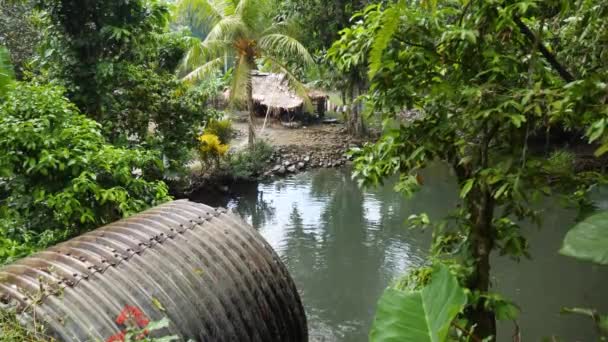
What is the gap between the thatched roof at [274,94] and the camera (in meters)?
18.3

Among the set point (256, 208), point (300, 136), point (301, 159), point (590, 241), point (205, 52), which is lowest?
Result: point (256, 208)

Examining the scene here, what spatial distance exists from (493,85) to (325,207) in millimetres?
8241

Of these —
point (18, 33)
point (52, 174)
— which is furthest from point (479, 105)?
point (18, 33)

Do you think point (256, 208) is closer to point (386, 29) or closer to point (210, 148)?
point (210, 148)

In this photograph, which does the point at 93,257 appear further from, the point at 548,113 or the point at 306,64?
the point at 306,64

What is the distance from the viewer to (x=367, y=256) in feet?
25.4

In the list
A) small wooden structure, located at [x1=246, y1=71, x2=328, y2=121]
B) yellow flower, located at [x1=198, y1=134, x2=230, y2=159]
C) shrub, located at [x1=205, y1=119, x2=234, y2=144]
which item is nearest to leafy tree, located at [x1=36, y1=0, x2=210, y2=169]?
yellow flower, located at [x1=198, y1=134, x2=230, y2=159]

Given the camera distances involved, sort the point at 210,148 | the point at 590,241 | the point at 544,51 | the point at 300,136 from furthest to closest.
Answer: the point at 300,136 → the point at 210,148 → the point at 544,51 → the point at 590,241

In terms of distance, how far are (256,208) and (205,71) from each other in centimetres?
405

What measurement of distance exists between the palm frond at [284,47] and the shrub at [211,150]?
295 centimetres

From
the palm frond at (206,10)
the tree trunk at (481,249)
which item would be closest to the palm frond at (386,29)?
the tree trunk at (481,249)

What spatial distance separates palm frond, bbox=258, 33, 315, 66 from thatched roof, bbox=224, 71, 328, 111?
15.4ft

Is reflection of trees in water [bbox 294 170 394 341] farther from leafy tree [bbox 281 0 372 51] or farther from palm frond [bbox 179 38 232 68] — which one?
leafy tree [bbox 281 0 372 51]

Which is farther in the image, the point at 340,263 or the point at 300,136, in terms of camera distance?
the point at 300,136
